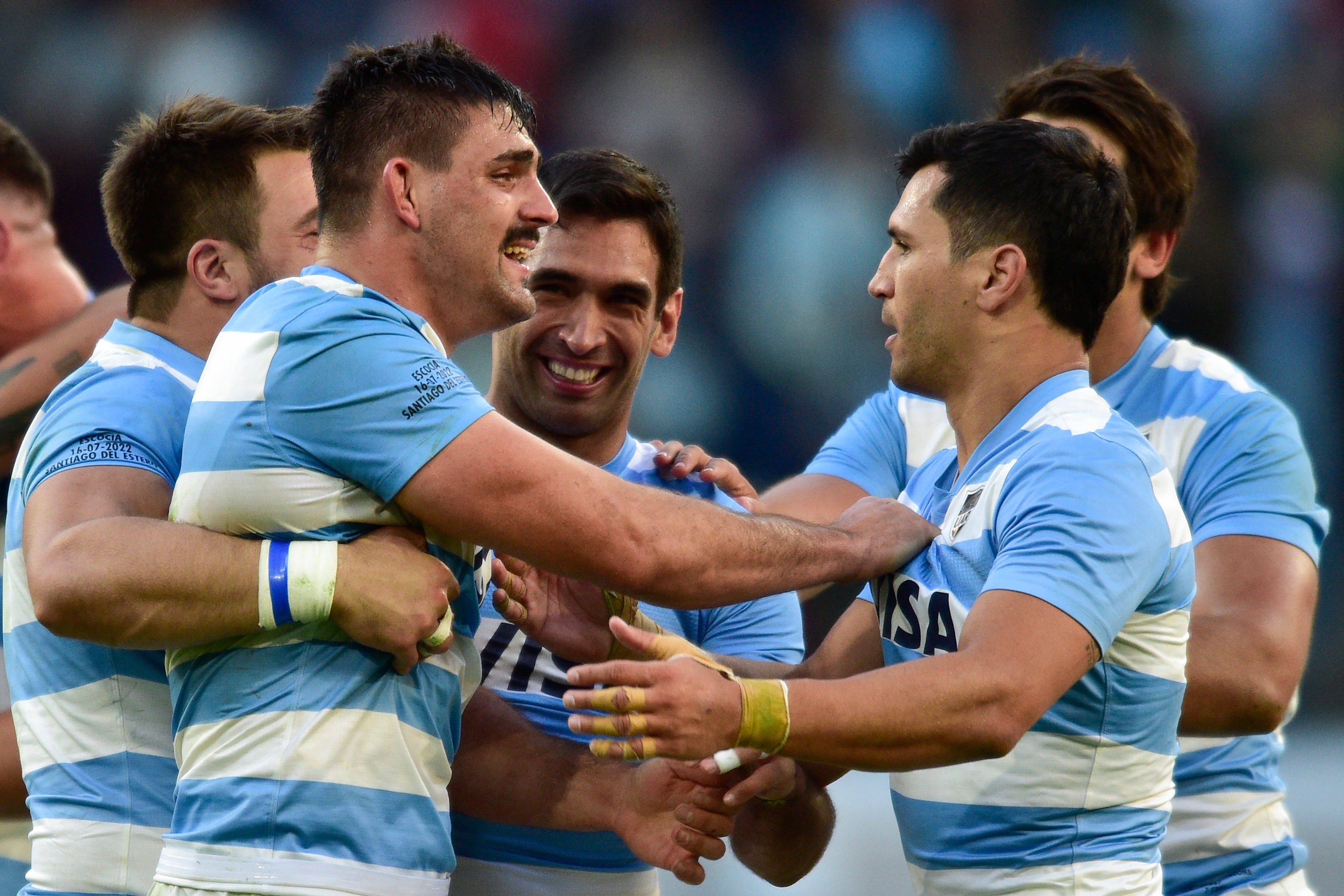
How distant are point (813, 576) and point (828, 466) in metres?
1.45

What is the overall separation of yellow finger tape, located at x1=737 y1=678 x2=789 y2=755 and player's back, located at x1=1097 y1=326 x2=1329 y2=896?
171cm

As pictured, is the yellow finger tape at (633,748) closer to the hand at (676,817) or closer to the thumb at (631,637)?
the thumb at (631,637)

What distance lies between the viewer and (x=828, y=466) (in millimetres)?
4375

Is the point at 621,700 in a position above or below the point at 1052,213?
below

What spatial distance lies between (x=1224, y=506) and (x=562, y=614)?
5.72 feet

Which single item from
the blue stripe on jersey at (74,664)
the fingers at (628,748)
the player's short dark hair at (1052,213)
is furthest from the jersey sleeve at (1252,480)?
the blue stripe on jersey at (74,664)

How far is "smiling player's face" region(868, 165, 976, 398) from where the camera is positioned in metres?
3.17

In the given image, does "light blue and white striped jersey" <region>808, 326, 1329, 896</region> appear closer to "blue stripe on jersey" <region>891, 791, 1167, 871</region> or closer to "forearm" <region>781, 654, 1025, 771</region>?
"blue stripe on jersey" <region>891, 791, 1167, 871</region>

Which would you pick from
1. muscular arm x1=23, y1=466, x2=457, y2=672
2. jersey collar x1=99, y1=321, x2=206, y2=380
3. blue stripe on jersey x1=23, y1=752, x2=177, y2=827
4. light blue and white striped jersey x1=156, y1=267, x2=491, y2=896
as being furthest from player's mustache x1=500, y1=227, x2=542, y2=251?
blue stripe on jersey x1=23, y1=752, x2=177, y2=827

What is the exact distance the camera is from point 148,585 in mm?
2596

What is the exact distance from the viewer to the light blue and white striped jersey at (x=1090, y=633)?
8.73 feet

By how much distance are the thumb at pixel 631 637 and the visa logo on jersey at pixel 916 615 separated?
2.01ft

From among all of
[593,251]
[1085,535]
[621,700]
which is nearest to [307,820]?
[621,700]

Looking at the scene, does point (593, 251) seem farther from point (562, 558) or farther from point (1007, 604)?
point (1007, 604)
